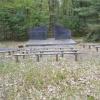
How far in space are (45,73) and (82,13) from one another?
14320 mm

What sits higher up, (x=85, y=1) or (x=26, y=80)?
(x=85, y=1)

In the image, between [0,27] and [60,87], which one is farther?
[0,27]

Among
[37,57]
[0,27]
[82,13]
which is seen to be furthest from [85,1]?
[37,57]

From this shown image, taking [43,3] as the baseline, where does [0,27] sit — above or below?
below

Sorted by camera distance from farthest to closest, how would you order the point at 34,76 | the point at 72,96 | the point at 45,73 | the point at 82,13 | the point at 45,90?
the point at 82,13, the point at 45,73, the point at 34,76, the point at 45,90, the point at 72,96

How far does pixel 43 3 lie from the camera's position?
23.2 meters

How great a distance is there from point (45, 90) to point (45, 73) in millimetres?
1448

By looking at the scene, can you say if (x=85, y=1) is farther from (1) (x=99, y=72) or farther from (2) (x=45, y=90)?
(2) (x=45, y=90)

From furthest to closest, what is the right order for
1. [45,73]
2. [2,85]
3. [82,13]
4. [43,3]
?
[43,3], [82,13], [45,73], [2,85]

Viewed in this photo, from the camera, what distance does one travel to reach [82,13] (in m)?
21.7

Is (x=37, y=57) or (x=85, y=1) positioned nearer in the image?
(x=37, y=57)

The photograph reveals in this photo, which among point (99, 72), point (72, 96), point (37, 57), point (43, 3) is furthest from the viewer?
point (43, 3)

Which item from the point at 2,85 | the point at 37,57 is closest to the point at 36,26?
the point at 37,57

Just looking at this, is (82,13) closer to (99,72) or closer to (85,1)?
(85,1)
